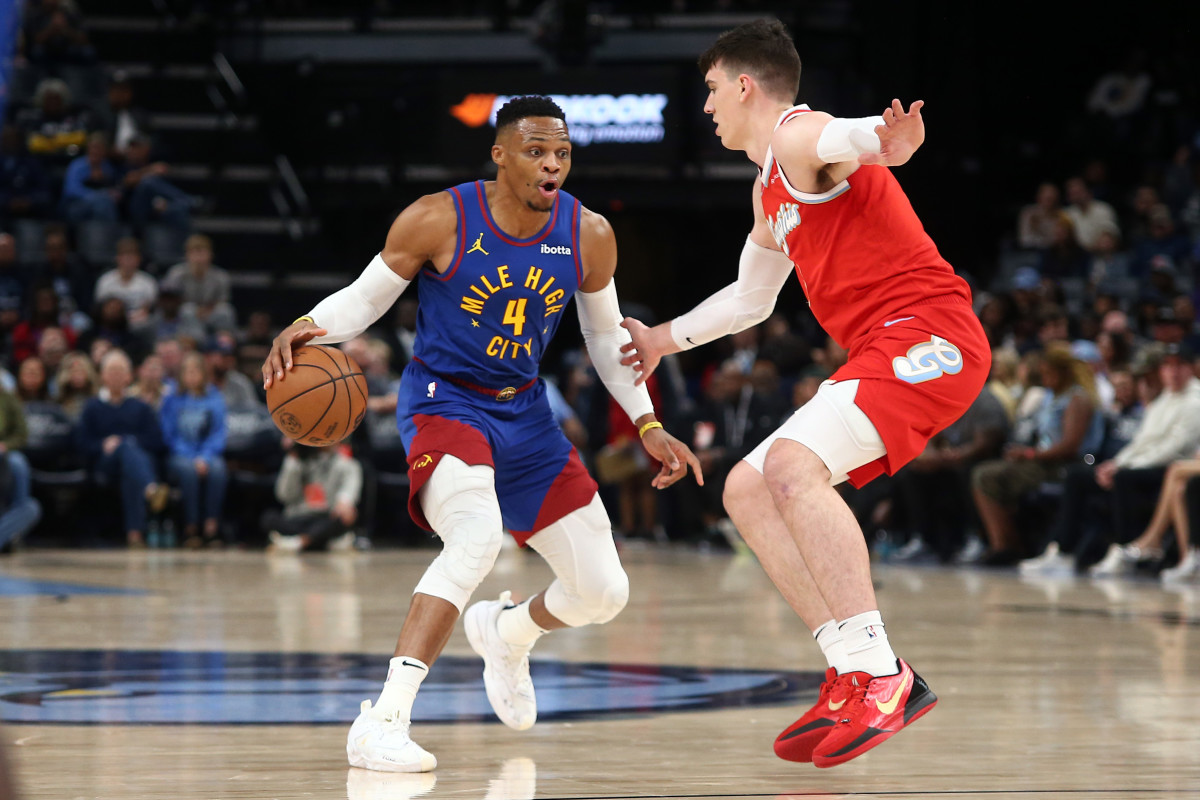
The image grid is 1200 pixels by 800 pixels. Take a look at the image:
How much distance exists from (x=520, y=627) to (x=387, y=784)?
105 cm

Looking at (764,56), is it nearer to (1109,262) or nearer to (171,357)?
(171,357)

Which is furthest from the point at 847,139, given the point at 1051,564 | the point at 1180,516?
the point at 1051,564

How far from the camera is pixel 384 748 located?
148 inches

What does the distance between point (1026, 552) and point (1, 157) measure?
11.5 metres

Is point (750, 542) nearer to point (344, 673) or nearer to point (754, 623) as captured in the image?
point (344, 673)

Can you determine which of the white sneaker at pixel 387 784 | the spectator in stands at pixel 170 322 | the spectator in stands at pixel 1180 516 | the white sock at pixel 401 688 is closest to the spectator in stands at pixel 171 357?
the spectator in stands at pixel 170 322

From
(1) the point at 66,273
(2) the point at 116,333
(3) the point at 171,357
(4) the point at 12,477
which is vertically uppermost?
(1) the point at 66,273

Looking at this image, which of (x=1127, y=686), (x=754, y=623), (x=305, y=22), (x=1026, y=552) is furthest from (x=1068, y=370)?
(x=305, y=22)

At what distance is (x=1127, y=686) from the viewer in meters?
5.34

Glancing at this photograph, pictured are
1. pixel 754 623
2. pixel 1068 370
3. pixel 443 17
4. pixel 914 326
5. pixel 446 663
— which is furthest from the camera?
pixel 443 17

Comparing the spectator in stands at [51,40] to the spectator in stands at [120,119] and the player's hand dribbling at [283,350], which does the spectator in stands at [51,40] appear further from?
the player's hand dribbling at [283,350]

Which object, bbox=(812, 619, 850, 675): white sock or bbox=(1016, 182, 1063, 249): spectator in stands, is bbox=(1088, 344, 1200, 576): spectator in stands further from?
bbox=(812, 619, 850, 675): white sock

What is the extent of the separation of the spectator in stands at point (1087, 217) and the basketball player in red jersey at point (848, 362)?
12.1 metres

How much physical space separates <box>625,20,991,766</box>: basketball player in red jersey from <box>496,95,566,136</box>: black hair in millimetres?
482
